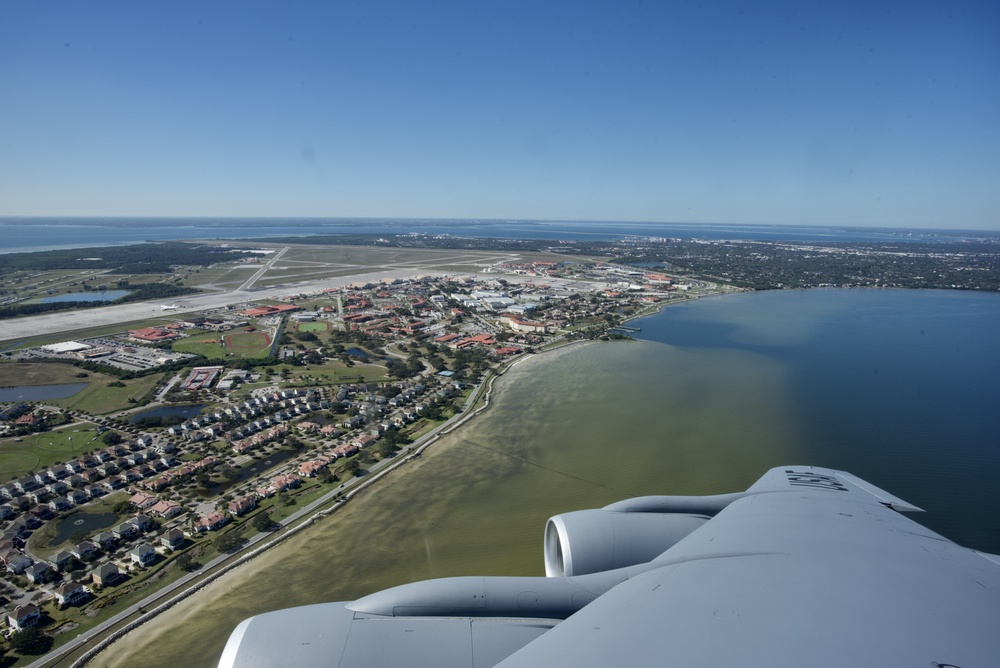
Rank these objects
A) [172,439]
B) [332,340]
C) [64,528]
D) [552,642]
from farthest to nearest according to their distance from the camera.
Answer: [332,340] < [172,439] < [64,528] < [552,642]

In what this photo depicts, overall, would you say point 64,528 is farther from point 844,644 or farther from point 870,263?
point 870,263

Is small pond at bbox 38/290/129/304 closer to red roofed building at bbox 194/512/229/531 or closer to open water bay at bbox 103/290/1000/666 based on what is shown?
red roofed building at bbox 194/512/229/531

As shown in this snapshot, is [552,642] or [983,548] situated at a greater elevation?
[552,642]

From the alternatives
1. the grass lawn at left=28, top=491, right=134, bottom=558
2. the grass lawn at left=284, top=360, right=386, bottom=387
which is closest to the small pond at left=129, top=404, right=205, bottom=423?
the grass lawn at left=284, top=360, right=386, bottom=387

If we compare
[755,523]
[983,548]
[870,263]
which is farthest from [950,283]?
[755,523]

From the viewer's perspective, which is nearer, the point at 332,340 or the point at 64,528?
the point at 64,528

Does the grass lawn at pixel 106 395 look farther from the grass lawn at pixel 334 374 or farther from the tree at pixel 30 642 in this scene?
the tree at pixel 30 642

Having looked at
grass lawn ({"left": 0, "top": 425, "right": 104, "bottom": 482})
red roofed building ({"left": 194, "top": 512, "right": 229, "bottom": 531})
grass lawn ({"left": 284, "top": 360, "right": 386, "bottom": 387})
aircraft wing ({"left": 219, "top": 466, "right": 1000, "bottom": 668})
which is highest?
aircraft wing ({"left": 219, "top": 466, "right": 1000, "bottom": 668})

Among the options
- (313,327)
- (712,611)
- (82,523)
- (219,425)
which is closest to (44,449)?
(219,425)
